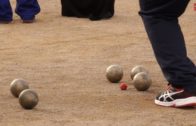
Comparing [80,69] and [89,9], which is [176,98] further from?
[89,9]

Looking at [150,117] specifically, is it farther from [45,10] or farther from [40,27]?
[45,10]

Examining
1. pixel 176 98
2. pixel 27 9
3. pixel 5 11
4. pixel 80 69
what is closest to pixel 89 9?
pixel 27 9

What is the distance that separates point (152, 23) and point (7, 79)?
161 centimetres

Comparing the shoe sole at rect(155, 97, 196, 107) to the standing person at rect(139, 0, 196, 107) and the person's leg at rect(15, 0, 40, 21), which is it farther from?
the person's leg at rect(15, 0, 40, 21)

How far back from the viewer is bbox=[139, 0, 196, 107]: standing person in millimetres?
4316

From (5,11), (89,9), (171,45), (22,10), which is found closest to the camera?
(171,45)

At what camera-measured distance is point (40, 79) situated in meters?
5.45

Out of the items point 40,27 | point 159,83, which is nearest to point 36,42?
point 40,27

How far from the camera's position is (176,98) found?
4422 mm

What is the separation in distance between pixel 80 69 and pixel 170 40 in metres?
1.71

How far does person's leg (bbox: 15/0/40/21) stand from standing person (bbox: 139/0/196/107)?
5.03m

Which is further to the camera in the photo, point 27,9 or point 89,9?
point 89,9

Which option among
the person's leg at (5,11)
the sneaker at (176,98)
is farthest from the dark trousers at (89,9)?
the sneaker at (176,98)

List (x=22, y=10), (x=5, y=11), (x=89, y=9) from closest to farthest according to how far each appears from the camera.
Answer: (x=5, y=11)
(x=22, y=10)
(x=89, y=9)
